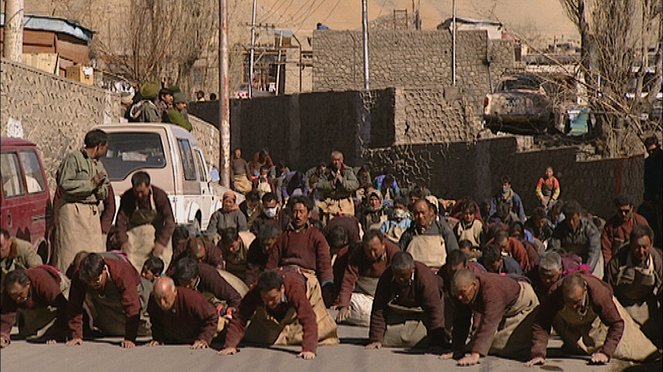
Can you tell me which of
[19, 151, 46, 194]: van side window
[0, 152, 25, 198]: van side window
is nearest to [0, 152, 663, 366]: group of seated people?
[0, 152, 25, 198]: van side window

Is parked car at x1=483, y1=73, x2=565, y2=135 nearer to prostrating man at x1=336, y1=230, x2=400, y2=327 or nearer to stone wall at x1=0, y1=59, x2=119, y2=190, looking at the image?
stone wall at x1=0, y1=59, x2=119, y2=190

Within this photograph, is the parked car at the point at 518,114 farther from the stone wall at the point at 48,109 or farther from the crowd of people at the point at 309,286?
the crowd of people at the point at 309,286

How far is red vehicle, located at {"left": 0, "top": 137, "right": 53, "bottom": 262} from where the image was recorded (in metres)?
12.2

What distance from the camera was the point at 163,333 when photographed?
11.6 meters

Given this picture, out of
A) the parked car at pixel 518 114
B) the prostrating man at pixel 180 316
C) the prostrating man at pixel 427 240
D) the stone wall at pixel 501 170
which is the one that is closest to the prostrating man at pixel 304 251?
the prostrating man at pixel 427 240

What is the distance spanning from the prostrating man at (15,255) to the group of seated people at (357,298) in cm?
7

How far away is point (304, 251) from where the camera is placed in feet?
43.8

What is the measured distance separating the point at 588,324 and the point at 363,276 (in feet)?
8.97

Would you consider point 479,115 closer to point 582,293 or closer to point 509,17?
point 582,293

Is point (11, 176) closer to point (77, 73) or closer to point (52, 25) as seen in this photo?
point (77, 73)

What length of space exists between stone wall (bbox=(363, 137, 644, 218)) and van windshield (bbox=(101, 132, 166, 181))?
32.9ft

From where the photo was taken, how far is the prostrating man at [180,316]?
439 inches

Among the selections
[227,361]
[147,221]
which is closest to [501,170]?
[147,221]

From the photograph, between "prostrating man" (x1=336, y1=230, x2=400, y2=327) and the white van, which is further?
the white van
